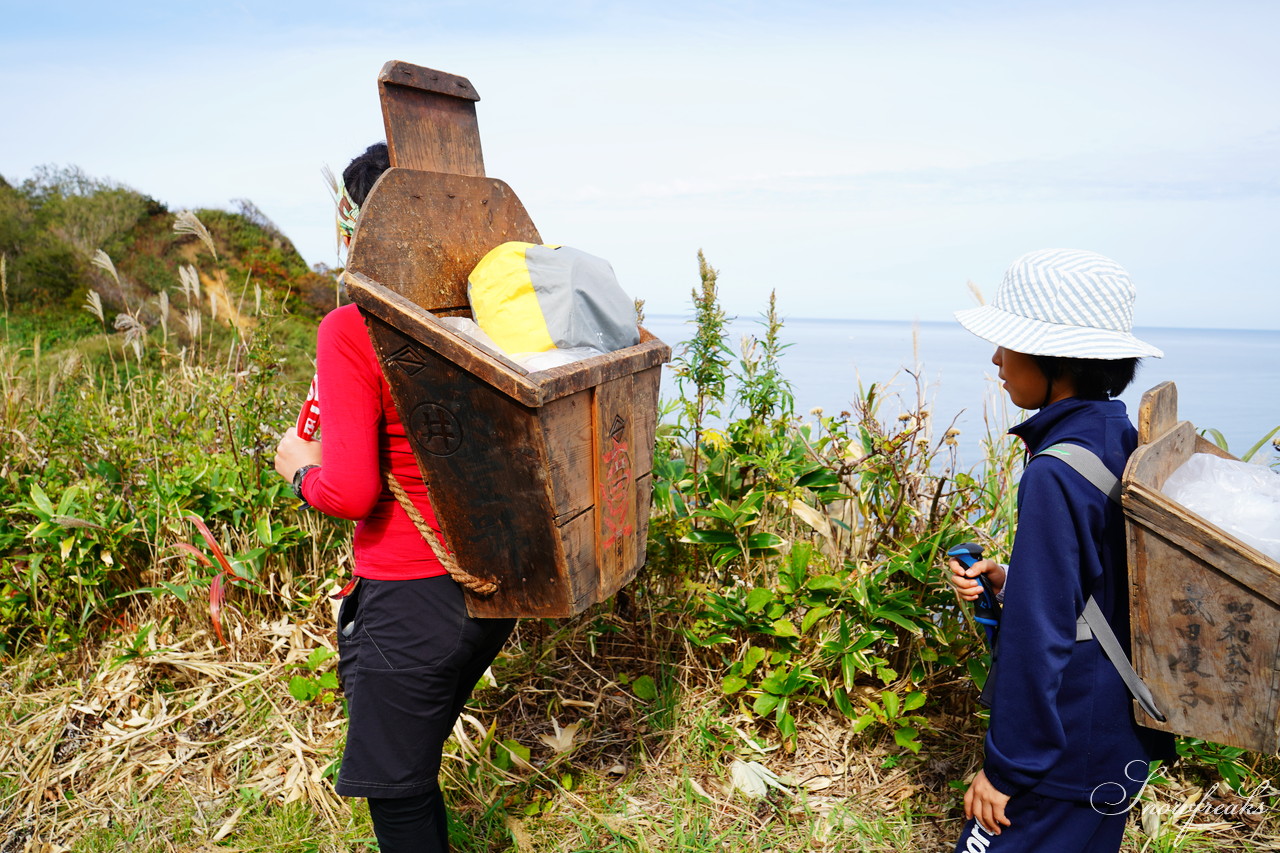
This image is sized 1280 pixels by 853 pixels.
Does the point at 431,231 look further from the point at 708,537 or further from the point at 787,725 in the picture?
the point at 787,725

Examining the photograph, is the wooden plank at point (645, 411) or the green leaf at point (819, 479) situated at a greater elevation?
the wooden plank at point (645, 411)

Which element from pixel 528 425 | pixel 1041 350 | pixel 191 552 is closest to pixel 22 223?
pixel 191 552

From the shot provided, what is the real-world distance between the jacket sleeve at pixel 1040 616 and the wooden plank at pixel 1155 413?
0.63 ft

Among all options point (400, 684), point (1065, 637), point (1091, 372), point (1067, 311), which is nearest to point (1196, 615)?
point (1065, 637)

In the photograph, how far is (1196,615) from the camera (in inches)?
66.0

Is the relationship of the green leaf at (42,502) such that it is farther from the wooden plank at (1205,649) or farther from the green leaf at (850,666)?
the wooden plank at (1205,649)

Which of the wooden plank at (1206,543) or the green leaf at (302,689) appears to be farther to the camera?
the green leaf at (302,689)

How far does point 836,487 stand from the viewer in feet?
11.0

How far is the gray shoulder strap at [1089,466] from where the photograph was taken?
5.57 ft

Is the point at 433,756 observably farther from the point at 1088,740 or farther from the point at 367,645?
the point at 1088,740

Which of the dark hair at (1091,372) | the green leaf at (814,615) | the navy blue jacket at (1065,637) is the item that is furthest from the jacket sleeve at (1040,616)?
the green leaf at (814,615)

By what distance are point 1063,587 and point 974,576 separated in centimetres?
32

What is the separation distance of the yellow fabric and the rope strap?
0.41 metres

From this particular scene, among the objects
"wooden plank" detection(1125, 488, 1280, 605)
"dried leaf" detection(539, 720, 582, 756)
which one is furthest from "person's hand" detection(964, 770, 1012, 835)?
"dried leaf" detection(539, 720, 582, 756)
